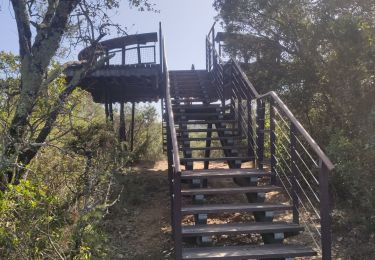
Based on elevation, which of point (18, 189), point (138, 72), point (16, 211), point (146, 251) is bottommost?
point (146, 251)

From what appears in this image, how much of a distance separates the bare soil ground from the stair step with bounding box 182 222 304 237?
21 centimetres

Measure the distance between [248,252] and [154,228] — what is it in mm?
3032

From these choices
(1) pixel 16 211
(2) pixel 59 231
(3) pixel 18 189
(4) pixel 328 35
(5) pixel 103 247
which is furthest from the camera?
(4) pixel 328 35

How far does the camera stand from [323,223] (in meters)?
4.18

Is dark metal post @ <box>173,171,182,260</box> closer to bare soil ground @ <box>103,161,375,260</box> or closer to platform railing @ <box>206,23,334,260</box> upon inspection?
bare soil ground @ <box>103,161,375,260</box>

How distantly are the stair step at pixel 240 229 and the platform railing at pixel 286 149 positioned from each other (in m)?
0.21

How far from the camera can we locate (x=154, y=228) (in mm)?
7258

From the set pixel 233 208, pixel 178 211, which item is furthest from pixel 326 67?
pixel 178 211

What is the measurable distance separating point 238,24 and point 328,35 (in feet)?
8.59

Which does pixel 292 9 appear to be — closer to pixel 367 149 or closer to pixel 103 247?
pixel 367 149

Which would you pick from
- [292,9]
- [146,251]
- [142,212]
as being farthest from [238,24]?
[146,251]

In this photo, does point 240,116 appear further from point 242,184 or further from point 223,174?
point 223,174

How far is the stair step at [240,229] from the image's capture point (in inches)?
184

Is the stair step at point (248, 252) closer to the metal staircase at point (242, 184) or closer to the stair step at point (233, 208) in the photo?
the metal staircase at point (242, 184)
